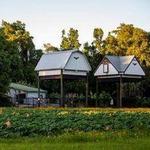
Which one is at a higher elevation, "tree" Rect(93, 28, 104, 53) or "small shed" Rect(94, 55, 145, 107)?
"tree" Rect(93, 28, 104, 53)

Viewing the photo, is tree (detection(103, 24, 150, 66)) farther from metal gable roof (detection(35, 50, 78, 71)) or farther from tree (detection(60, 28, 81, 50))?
metal gable roof (detection(35, 50, 78, 71))

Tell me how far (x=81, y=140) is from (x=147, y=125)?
18.9ft

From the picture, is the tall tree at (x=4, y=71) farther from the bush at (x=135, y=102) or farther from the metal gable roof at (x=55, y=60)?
the bush at (x=135, y=102)

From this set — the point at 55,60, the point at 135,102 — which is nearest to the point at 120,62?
the point at 135,102

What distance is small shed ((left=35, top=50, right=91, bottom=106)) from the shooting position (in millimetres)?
58938

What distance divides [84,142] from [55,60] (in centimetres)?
4282

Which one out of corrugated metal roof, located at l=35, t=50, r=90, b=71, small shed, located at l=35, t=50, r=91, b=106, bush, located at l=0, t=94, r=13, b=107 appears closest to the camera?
bush, located at l=0, t=94, r=13, b=107

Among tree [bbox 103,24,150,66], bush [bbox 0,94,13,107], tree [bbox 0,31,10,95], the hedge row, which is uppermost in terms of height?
tree [bbox 103,24,150,66]

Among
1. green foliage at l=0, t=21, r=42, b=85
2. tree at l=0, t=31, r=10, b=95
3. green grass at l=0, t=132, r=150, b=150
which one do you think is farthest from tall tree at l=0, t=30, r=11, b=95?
green grass at l=0, t=132, r=150, b=150

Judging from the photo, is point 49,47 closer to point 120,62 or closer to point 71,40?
point 71,40

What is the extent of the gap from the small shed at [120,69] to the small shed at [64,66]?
3.63m

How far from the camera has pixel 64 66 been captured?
5838cm

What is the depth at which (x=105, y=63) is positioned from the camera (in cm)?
6531

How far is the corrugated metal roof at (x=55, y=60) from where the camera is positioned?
59219mm
